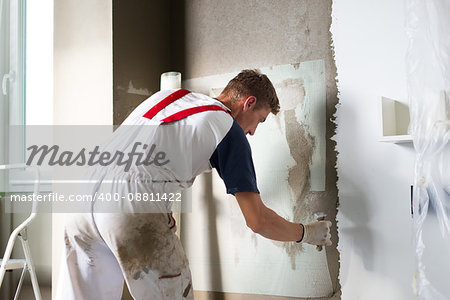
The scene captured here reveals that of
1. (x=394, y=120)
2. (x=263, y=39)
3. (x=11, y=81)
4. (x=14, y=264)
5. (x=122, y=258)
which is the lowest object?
(x=14, y=264)

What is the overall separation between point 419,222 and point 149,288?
817 mm

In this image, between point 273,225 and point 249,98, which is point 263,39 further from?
point 273,225

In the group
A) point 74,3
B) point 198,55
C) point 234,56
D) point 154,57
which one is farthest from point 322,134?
point 74,3

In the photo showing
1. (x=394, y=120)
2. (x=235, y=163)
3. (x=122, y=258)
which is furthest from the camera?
(x=394, y=120)

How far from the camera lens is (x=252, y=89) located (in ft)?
6.30

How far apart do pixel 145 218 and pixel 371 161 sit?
906 mm

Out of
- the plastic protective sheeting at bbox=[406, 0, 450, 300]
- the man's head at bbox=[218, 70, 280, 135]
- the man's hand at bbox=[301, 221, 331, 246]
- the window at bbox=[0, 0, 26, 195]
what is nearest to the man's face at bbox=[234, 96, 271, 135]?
the man's head at bbox=[218, 70, 280, 135]

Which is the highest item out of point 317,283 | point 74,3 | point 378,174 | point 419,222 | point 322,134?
point 74,3

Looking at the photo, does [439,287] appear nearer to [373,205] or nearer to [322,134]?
[373,205]

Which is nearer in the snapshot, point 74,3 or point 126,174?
point 126,174

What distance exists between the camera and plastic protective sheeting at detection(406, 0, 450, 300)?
1502 millimetres

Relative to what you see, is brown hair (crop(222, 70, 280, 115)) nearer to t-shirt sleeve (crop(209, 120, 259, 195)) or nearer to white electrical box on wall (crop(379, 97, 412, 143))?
t-shirt sleeve (crop(209, 120, 259, 195))

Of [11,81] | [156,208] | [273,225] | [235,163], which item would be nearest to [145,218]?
[156,208]

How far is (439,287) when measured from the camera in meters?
1.48
